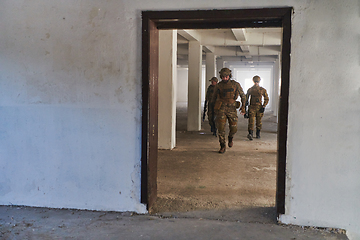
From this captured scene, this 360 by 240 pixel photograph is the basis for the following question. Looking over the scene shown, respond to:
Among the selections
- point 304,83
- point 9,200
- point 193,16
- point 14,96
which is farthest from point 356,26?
point 9,200

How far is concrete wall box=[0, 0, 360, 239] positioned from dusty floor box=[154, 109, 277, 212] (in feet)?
2.23

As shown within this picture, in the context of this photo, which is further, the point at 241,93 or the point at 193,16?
the point at 241,93

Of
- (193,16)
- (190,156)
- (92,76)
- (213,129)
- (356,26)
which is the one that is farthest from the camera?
(213,129)

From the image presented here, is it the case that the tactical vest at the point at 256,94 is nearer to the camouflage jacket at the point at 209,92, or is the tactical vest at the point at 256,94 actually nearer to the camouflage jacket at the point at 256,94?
the camouflage jacket at the point at 256,94

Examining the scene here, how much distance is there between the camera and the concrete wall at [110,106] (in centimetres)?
268

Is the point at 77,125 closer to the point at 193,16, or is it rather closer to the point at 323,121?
the point at 193,16

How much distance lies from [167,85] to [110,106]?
3469 millimetres

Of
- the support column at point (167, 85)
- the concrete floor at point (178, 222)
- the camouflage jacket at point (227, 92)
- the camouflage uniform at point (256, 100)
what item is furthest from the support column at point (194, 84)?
the concrete floor at point (178, 222)

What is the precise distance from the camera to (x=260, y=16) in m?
2.77

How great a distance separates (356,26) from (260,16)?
80cm

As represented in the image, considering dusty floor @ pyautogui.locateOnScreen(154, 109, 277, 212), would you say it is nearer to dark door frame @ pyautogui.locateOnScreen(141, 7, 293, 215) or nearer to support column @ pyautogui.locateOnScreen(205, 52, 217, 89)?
dark door frame @ pyautogui.locateOnScreen(141, 7, 293, 215)

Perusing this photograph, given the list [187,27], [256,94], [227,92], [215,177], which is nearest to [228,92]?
[227,92]

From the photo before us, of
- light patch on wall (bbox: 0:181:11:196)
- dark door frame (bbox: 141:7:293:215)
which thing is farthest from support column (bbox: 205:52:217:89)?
light patch on wall (bbox: 0:181:11:196)

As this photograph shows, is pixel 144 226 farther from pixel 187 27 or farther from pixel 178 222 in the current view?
pixel 187 27
